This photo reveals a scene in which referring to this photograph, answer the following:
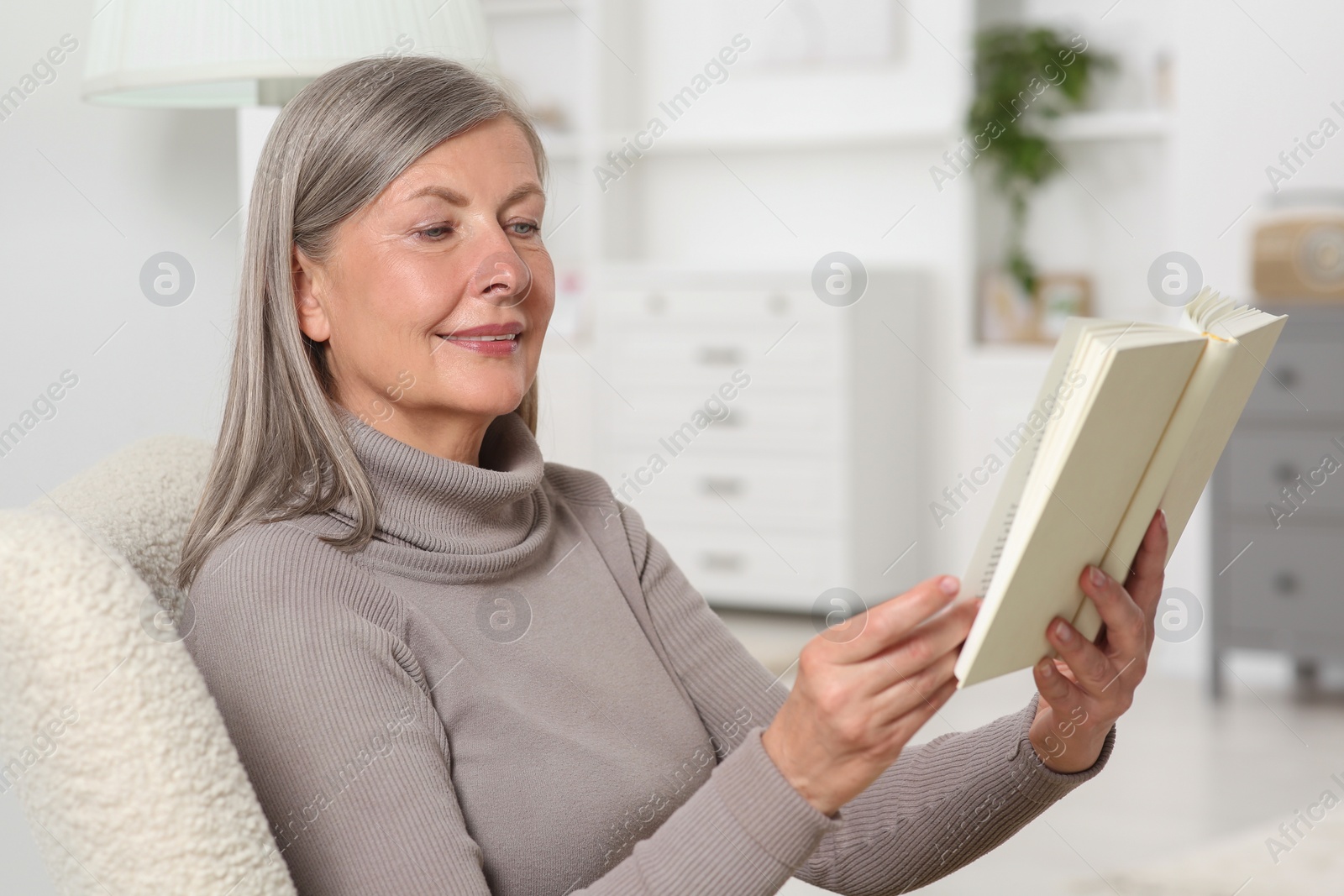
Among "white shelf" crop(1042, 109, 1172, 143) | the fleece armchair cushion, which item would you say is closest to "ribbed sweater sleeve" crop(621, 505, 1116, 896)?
the fleece armchair cushion

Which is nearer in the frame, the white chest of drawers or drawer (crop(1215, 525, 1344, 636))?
drawer (crop(1215, 525, 1344, 636))

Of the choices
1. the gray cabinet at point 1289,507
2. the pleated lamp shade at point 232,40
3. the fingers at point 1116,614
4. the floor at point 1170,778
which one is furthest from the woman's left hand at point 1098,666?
the gray cabinet at point 1289,507

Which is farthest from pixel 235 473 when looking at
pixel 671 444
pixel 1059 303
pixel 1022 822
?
pixel 1059 303

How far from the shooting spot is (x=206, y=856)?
758 mm

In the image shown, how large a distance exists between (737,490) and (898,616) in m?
3.61

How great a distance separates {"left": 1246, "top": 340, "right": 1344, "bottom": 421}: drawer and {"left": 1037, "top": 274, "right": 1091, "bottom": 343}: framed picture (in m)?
0.97

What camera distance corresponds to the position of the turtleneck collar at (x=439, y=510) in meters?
1.05

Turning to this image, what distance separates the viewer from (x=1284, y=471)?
11.3 ft

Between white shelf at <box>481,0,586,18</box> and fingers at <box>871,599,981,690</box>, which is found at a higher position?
white shelf at <box>481,0,586,18</box>

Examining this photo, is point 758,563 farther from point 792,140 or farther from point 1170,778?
point 1170,778

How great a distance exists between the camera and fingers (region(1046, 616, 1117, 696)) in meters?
0.92

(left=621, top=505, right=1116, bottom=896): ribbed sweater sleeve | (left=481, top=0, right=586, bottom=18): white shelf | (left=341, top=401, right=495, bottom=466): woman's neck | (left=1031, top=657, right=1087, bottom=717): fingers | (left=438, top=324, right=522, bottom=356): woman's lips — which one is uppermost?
(left=481, top=0, right=586, bottom=18): white shelf

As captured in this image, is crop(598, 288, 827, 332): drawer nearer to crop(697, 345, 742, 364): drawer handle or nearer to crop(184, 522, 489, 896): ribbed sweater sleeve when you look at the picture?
crop(697, 345, 742, 364): drawer handle

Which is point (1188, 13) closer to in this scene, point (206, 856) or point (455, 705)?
point (455, 705)
